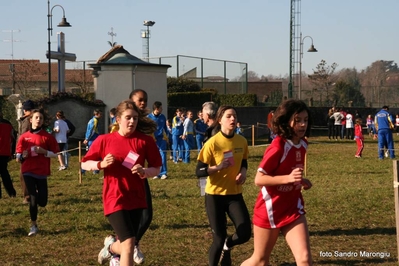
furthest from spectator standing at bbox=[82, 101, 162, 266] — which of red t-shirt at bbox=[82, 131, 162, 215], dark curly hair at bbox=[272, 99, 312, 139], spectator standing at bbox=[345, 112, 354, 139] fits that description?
spectator standing at bbox=[345, 112, 354, 139]

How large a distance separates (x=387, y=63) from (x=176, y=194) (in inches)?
4480

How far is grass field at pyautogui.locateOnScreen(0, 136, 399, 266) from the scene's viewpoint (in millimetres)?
8805

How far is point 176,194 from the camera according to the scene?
14914 mm

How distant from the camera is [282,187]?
6.18 m

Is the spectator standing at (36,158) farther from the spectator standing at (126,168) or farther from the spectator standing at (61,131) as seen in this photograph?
the spectator standing at (61,131)

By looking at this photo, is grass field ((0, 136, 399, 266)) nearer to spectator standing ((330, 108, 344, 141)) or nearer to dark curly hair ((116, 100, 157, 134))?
dark curly hair ((116, 100, 157, 134))

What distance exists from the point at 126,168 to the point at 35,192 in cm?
370

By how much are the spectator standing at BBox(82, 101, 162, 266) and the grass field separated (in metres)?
1.89

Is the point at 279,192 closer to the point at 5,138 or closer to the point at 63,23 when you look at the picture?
the point at 5,138

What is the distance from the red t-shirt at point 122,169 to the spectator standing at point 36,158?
3367 mm

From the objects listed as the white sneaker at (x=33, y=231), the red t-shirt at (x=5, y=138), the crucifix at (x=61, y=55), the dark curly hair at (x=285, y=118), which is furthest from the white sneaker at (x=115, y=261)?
the crucifix at (x=61, y=55)

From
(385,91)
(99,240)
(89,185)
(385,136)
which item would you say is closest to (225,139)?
(99,240)

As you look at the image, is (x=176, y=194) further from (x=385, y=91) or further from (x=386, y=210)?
(x=385, y=91)

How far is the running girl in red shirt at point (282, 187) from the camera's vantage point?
613 cm
